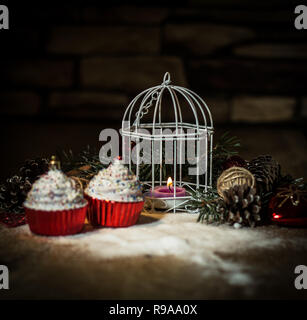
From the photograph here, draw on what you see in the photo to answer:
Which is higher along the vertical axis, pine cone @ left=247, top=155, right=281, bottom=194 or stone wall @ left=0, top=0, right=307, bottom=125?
stone wall @ left=0, top=0, right=307, bottom=125

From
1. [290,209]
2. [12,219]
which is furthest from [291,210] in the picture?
[12,219]

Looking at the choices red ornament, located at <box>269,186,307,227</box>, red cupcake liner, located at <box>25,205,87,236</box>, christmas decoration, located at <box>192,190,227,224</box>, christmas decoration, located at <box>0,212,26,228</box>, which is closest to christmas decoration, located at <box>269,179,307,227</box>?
red ornament, located at <box>269,186,307,227</box>

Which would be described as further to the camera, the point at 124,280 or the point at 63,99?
the point at 63,99

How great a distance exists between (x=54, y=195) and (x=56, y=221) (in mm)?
→ 61

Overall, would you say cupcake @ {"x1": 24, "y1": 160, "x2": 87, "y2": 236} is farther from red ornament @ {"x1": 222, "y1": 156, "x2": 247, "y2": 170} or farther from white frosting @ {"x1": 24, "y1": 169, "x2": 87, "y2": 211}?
red ornament @ {"x1": 222, "y1": 156, "x2": 247, "y2": 170}

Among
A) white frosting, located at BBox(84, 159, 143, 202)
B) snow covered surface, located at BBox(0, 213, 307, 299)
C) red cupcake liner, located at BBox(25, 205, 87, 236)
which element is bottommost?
snow covered surface, located at BBox(0, 213, 307, 299)

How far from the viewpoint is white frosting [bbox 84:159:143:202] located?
1.08 meters

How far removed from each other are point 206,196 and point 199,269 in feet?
1.36

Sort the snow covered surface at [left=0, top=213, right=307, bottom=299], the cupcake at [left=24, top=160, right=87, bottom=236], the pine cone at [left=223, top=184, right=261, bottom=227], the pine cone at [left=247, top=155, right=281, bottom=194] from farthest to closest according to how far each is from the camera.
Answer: the pine cone at [left=247, top=155, right=281, bottom=194], the pine cone at [left=223, top=184, right=261, bottom=227], the cupcake at [left=24, top=160, right=87, bottom=236], the snow covered surface at [left=0, top=213, right=307, bottom=299]

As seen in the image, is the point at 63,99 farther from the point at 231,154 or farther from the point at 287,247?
the point at 287,247

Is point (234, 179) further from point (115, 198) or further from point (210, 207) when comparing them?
point (115, 198)

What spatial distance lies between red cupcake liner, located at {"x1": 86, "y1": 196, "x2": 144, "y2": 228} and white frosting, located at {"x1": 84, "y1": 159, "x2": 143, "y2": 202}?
12 mm
